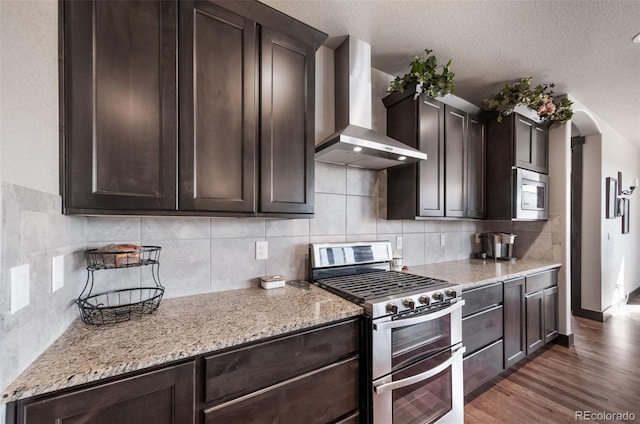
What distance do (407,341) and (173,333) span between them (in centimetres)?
115

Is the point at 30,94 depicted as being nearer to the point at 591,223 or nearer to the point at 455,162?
the point at 455,162

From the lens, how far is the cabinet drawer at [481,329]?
1.89 m

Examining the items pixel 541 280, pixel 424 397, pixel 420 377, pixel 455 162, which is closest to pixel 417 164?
pixel 455 162

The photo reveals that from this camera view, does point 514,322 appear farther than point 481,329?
Yes

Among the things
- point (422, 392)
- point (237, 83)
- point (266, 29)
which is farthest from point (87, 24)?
point (422, 392)

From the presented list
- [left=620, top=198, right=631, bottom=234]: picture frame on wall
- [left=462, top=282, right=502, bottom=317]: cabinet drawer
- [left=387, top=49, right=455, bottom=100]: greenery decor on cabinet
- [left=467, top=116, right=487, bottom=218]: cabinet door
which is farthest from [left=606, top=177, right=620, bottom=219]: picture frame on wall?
[left=387, top=49, right=455, bottom=100]: greenery decor on cabinet

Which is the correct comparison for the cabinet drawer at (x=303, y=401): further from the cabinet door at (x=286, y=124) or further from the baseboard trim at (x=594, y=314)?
the baseboard trim at (x=594, y=314)

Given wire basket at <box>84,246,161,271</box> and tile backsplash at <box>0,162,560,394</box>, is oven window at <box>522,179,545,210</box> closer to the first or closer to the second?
tile backsplash at <box>0,162,560,394</box>

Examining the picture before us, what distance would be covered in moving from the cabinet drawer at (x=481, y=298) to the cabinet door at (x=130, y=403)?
1.70 meters

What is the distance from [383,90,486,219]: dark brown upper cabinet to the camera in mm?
2176

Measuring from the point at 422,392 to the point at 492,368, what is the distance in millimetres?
860

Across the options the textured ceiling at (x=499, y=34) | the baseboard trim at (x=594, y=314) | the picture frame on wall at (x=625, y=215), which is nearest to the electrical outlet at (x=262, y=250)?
the textured ceiling at (x=499, y=34)

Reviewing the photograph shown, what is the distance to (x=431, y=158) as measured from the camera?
2.25 metres

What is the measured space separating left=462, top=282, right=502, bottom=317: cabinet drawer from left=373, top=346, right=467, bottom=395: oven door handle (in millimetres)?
269
